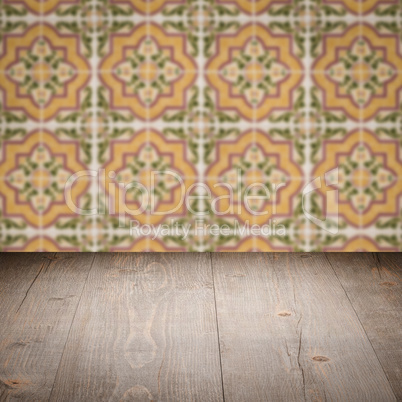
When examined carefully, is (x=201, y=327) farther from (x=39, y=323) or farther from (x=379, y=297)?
(x=379, y=297)

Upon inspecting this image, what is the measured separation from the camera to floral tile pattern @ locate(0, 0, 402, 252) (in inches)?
70.0

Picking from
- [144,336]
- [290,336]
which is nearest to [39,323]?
[144,336]

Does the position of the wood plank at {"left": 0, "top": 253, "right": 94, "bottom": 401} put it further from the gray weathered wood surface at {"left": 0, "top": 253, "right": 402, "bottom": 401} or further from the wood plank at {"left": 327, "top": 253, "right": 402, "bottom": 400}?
the wood plank at {"left": 327, "top": 253, "right": 402, "bottom": 400}

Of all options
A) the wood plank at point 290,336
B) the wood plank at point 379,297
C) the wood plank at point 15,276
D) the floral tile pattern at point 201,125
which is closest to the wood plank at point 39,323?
the wood plank at point 15,276

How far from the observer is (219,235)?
185 centimetres

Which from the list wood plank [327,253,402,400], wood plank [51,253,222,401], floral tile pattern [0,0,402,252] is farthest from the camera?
floral tile pattern [0,0,402,252]

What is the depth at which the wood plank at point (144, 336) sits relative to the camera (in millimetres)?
1080

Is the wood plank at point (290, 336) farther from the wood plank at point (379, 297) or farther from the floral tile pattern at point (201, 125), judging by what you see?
the floral tile pattern at point (201, 125)

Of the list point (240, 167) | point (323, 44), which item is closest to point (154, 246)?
point (240, 167)

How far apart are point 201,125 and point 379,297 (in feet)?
2.18

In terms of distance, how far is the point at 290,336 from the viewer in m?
1.29

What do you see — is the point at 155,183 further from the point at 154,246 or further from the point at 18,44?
the point at 18,44

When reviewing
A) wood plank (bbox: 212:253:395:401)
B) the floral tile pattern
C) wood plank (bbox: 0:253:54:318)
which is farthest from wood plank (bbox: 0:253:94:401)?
wood plank (bbox: 212:253:395:401)

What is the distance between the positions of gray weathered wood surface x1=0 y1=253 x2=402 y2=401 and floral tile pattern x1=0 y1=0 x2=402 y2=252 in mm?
93
